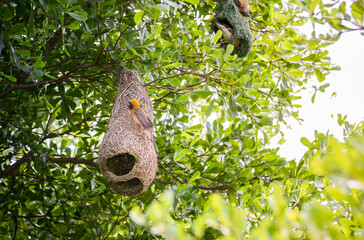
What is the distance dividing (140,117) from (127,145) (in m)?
0.22

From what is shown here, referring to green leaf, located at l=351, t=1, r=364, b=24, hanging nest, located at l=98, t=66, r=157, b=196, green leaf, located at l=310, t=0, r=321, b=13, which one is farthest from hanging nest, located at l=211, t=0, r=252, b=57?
green leaf, located at l=351, t=1, r=364, b=24

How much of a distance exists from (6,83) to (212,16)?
175 centimetres

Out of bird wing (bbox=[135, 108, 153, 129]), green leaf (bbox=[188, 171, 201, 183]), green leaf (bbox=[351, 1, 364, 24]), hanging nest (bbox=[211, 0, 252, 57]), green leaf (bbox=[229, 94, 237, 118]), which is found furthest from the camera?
hanging nest (bbox=[211, 0, 252, 57])

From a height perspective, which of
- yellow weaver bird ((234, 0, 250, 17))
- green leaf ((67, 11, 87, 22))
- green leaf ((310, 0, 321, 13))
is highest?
green leaf ((310, 0, 321, 13))

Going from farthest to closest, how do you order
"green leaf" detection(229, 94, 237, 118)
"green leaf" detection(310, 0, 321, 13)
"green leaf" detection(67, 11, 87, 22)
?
1. "green leaf" detection(229, 94, 237, 118)
2. "green leaf" detection(67, 11, 87, 22)
3. "green leaf" detection(310, 0, 321, 13)

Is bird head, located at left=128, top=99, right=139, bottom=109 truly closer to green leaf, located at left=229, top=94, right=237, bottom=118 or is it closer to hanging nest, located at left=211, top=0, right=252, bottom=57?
green leaf, located at left=229, top=94, right=237, bottom=118

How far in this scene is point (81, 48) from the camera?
2.56m

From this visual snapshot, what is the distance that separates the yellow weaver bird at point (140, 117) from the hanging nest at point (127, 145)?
27 mm

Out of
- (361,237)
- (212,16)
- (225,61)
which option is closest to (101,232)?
(225,61)

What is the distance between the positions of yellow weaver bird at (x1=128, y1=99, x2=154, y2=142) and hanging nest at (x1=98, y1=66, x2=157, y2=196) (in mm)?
27

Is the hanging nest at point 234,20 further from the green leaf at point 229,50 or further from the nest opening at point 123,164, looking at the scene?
the nest opening at point 123,164

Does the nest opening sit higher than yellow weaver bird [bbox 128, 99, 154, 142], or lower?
lower

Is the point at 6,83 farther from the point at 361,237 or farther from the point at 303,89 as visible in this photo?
the point at 361,237

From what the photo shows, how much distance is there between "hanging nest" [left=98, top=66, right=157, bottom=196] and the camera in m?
2.30
